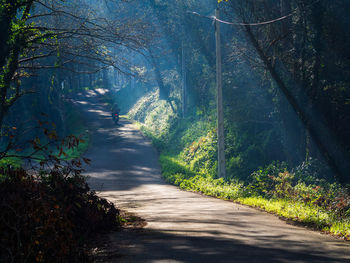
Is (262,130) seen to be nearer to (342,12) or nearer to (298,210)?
(342,12)

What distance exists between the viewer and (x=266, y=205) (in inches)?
526

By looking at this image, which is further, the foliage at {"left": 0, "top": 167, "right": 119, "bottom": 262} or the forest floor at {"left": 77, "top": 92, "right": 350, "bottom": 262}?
the forest floor at {"left": 77, "top": 92, "right": 350, "bottom": 262}

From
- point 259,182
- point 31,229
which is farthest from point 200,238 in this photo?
point 259,182

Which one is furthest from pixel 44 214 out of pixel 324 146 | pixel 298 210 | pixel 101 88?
pixel 101 88

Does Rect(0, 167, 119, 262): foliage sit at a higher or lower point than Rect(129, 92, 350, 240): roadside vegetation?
higher

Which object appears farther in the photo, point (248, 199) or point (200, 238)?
point (248, 199)

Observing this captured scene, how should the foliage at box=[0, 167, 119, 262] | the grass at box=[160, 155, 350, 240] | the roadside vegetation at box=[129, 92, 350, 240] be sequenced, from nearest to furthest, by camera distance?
the foliage at box=[0, 167, 119, 262] → the grass at box=[160, 155, 350, 240] → the roadside vegetation at box=[129, 92, 350, 240]

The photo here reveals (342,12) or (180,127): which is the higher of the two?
(342,12)

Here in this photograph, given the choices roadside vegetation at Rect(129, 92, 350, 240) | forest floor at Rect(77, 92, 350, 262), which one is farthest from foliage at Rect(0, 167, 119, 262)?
roadside vegetation at Rect(129, 92, 350, 240)

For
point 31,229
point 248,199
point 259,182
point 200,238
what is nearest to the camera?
point 31,229

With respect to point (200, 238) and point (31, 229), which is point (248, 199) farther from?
point (31, 229)

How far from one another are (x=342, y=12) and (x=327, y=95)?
9.95 feet

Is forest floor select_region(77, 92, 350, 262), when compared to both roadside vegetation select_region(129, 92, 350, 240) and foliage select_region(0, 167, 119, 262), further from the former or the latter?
foliage select_region(0, 167, 119, 262)

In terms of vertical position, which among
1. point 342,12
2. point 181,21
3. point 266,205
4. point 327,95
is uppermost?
point 181,21
